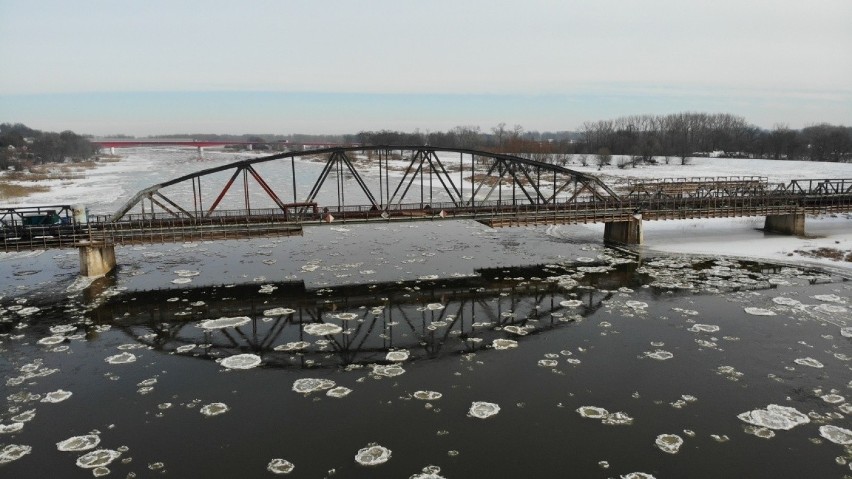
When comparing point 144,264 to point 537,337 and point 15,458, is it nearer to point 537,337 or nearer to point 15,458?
point 15,458

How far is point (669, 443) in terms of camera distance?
47.1 feet

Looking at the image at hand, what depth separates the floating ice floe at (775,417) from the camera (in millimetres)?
15164

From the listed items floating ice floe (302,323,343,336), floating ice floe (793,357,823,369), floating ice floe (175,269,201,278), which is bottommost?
floating ice floe (793,357,823,369)

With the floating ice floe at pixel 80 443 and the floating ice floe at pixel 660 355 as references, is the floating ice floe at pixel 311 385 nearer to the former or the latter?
the floating ice floe at pixel 80 443

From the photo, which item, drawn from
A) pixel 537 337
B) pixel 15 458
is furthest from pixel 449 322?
pixel 15 458

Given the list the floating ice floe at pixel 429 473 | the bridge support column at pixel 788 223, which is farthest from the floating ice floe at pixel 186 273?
the bridge support column at pixel 788 223

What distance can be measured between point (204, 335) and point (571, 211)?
2577cm

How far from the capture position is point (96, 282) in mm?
30703

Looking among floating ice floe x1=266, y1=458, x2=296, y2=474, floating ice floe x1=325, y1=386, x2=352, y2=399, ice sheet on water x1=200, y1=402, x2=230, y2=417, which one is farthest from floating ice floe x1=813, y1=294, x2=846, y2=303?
ice sheet on water x1=200, y1=402, x2=230, y2=417

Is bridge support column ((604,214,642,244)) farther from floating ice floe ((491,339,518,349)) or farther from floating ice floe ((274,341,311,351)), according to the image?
floating ice floe ((274,341,311,351))

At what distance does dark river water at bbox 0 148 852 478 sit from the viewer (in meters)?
13.9

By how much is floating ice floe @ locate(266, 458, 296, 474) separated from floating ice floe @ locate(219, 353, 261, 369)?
6.25 m

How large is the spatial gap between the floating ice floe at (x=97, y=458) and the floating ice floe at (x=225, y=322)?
9.51 m

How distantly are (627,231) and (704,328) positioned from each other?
18.6 metres
